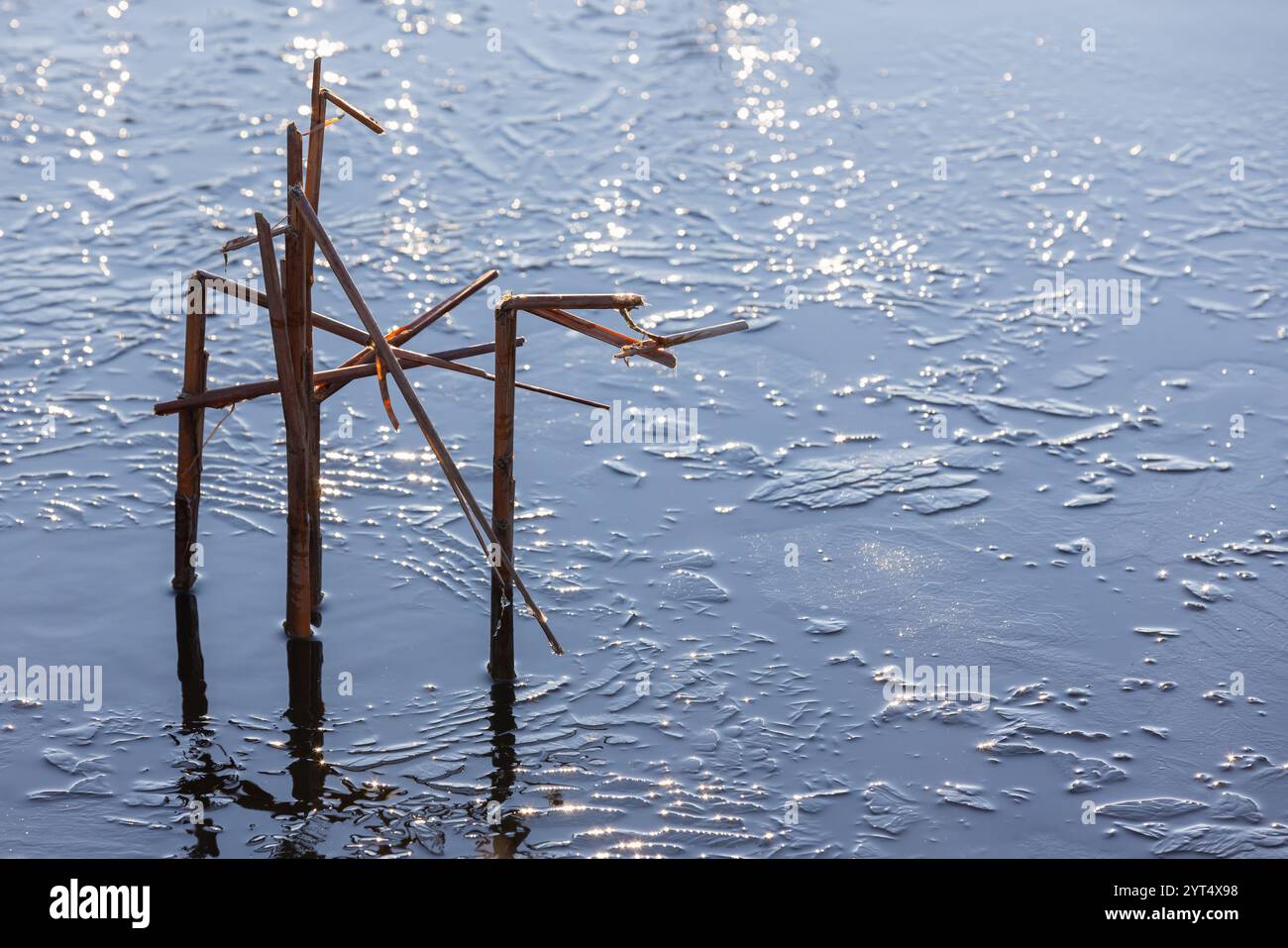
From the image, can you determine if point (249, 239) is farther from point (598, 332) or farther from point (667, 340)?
point (667, 340)

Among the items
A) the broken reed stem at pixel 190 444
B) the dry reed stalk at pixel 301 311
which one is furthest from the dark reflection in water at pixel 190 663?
the dry reed stalk at pixel 301 311

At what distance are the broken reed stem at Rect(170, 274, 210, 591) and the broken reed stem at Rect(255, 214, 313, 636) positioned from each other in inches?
17.9

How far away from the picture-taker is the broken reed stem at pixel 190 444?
30.4 feet

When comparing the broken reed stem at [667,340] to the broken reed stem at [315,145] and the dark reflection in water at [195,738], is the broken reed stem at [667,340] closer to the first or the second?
the broken reed stem at [315,145]

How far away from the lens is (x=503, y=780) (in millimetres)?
9266

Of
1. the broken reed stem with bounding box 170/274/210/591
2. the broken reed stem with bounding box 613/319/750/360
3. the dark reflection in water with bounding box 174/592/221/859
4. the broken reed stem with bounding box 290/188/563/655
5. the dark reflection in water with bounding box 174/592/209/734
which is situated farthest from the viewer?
the dark reflection in water with bounding box 174/592/209/734

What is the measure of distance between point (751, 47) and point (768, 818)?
14510 millimetres

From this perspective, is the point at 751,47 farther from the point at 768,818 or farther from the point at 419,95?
the point at 768,818

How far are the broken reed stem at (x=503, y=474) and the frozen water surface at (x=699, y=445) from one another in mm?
491

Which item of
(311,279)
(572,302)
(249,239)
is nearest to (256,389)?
(311,279)

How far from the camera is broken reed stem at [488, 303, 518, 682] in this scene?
28.8 feet

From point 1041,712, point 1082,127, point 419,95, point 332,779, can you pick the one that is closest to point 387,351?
point 332,779

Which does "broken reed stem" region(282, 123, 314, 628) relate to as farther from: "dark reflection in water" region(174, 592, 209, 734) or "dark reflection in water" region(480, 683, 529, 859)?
"dark reflection in water" region(480, 683, 529, 859)

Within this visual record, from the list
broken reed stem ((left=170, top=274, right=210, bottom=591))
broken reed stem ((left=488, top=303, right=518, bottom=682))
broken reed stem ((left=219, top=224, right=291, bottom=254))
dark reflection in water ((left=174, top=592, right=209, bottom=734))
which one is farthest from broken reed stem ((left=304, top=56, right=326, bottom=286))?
dark reflection in water ((left=174, top=592, right=209, bottom=734))
